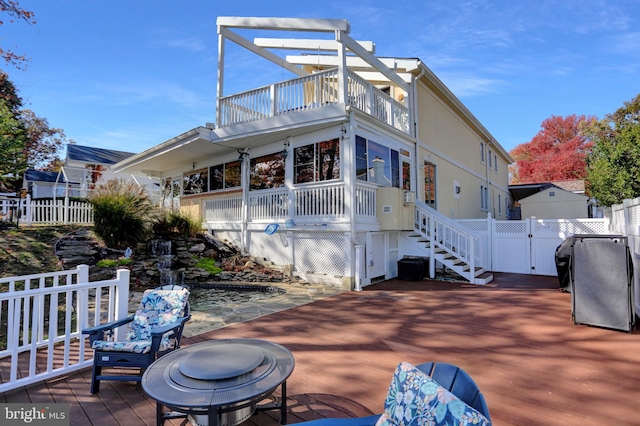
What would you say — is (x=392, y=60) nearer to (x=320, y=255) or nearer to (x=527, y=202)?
(x=320, y=255)

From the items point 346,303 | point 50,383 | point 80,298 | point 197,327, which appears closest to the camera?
point 50,383

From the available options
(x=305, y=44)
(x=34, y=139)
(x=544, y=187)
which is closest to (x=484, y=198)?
(x=544, y=187)

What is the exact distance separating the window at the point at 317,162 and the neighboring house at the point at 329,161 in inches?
1.2

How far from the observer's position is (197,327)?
16.2ft

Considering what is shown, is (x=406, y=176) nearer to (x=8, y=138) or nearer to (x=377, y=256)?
(x=377, y=256)

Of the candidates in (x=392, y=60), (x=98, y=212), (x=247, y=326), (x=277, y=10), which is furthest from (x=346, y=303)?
(x=277, y=10)

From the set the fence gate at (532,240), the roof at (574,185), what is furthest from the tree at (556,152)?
the fence gate at (532,240)

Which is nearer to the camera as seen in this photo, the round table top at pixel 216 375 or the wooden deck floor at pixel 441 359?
the round table top at pixel 216 375

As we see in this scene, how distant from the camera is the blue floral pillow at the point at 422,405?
1247mm

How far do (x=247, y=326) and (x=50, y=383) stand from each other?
2440 mm

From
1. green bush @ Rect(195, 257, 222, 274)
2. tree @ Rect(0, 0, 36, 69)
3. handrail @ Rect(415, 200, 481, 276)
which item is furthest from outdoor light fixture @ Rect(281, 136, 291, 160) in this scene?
tree @ Rect(0, 0, 36, 69)

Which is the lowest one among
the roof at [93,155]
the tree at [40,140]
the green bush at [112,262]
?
the green bush at [112,262]

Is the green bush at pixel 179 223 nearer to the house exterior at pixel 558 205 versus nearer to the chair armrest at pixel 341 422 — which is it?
the chair armrest at pixel 341 422

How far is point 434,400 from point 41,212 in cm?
1543
